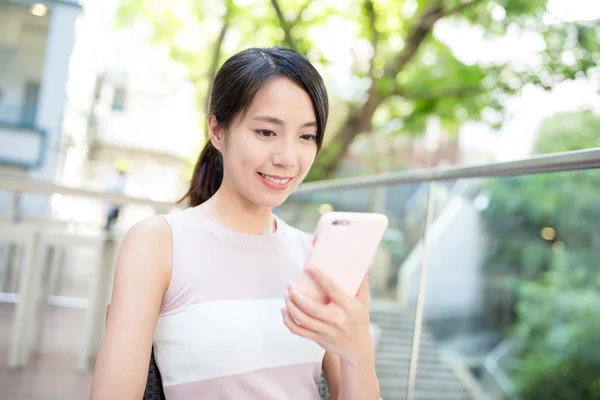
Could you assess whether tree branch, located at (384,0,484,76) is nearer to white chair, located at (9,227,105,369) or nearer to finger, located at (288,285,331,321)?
white chair, located at (9,227,105,369)

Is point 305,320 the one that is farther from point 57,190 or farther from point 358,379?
point 57,190

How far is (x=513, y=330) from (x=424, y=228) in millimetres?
7825

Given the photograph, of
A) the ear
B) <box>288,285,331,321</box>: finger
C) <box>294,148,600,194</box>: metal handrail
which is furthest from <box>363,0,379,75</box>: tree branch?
<box>288,285,331,321</box>: finger

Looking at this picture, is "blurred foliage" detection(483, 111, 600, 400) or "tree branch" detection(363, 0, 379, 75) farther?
"blurred foliage" detection(483, 111, 600, 400)

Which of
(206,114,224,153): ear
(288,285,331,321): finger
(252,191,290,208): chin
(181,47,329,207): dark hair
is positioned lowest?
(288,285,331,321): finger

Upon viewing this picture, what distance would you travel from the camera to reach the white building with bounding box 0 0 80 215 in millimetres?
7176

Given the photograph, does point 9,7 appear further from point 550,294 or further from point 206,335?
point 550,294

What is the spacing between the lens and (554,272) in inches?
352

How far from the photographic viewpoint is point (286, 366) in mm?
1101

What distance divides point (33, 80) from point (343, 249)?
7463 millimetres

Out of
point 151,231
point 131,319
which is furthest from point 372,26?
point 131,319

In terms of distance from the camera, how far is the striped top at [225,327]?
1.03 m

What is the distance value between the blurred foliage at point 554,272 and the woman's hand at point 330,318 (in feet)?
24.8

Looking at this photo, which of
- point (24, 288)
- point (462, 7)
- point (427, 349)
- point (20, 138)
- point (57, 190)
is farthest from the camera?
point (20, 138)
